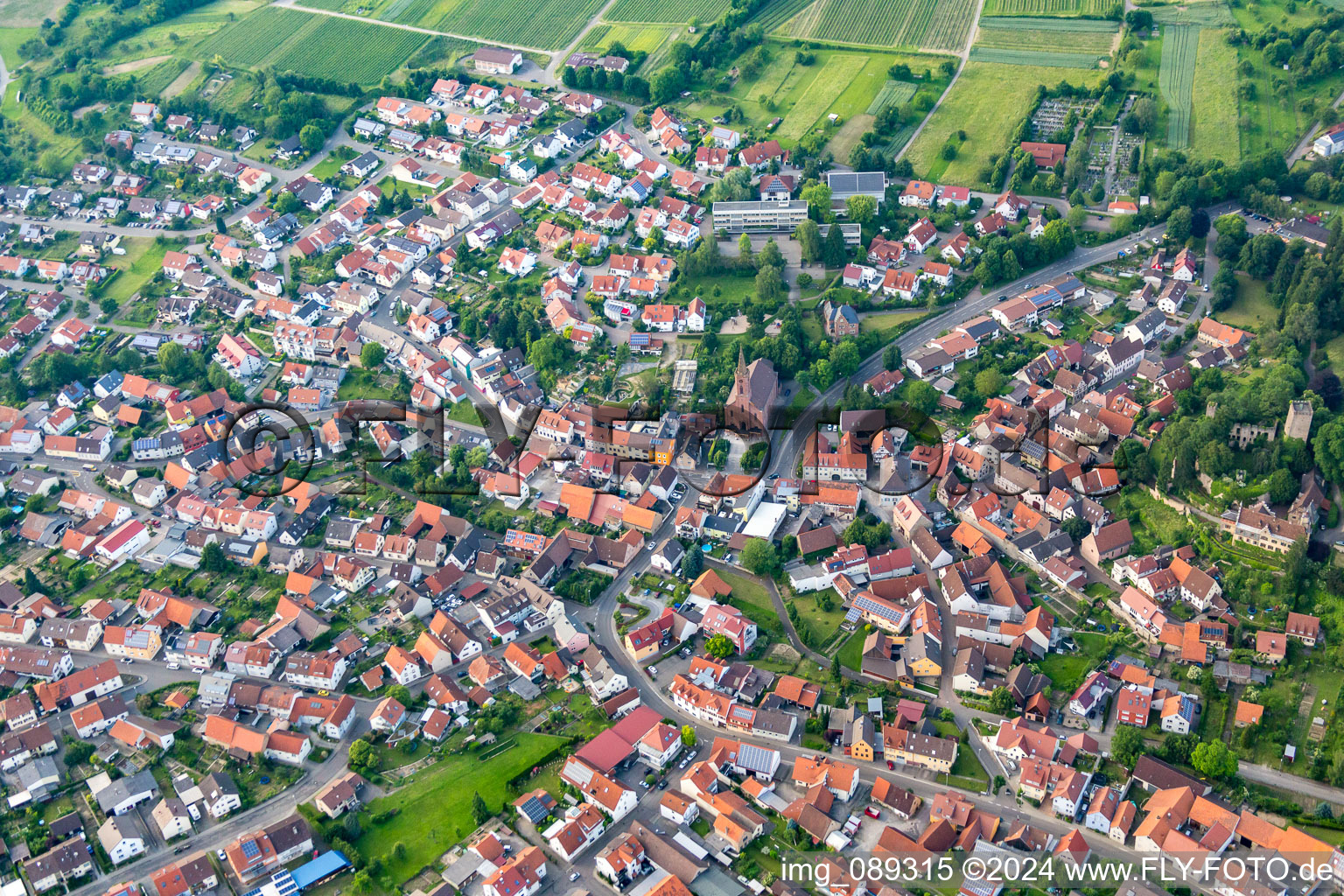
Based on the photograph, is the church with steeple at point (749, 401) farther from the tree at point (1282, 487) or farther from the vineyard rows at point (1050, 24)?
the vineyard rows at point (1050, 24)

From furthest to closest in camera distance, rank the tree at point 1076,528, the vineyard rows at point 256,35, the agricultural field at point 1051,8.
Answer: the vineyard rows at point 256,35
the agricultural field at point 1051,8
the tree at point 1076,528

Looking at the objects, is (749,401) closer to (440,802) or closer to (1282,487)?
(1282,487)

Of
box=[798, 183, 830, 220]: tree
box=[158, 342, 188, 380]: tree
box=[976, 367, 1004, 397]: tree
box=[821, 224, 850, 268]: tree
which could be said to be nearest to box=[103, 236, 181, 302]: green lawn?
box=[158, 342, 188, 380]: tree

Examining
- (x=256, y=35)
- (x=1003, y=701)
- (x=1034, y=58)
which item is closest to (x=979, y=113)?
(x=1034, y=58)

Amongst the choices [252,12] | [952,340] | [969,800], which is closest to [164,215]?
[252,12]

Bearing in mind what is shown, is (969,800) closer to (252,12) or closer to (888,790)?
(888,790)

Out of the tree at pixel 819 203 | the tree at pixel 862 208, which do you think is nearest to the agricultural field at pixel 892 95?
the tree at pixel 819 203

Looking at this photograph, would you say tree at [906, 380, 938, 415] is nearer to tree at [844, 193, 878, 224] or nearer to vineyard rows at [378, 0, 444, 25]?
tree at [844, 193, 878, 224]
